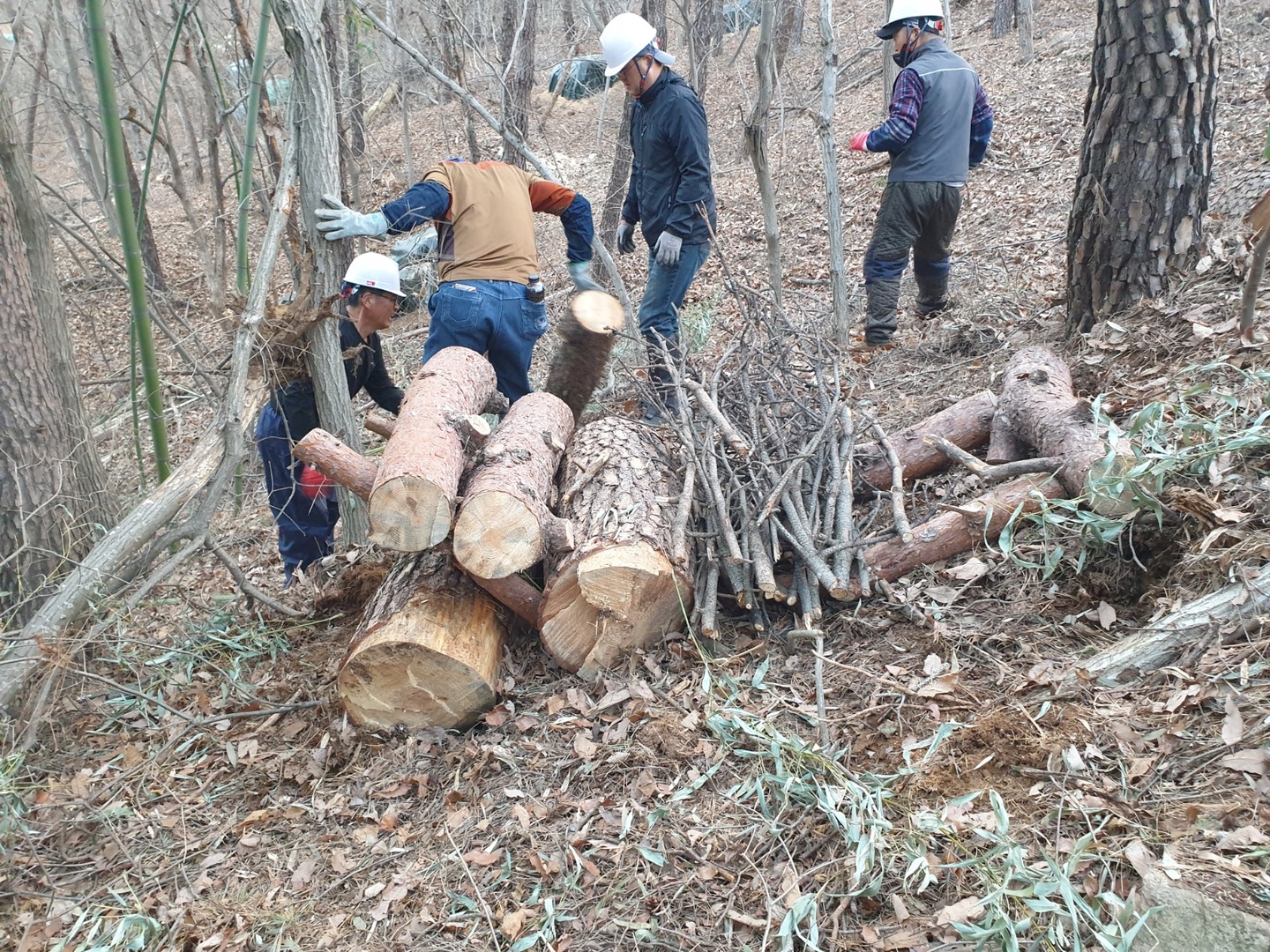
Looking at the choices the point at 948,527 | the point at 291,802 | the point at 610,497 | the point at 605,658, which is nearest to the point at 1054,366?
the point at 948,527

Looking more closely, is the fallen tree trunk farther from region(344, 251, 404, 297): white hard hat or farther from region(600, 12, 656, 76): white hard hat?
region(600, 12, 656, 76): white hard hat

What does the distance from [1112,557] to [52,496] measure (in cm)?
408

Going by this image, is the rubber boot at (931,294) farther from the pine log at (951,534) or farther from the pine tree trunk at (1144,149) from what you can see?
the pine log at (951,534)

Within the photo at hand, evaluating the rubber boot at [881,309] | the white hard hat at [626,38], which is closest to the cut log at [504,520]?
the white hard hat at [626,38]

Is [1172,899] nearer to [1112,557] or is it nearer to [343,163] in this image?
[1112,557]

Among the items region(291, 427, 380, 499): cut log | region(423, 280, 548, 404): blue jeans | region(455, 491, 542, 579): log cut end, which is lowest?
region(455, 491, 542, 579): log cut end

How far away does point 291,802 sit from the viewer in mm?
2906

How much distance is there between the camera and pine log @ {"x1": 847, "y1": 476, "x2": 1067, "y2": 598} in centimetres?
318

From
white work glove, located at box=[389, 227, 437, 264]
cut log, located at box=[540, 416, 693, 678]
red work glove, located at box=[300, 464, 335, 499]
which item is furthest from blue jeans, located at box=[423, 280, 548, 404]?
white work glove, located at box=[389, 227, 437, 264]

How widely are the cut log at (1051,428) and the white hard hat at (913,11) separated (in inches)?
107

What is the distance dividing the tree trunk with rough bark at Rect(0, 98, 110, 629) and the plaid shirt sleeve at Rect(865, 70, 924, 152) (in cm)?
461

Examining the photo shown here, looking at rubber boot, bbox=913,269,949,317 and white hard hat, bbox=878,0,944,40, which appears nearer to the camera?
white hard hat, bbox=878,0,944,40

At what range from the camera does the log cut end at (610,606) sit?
9.51ft

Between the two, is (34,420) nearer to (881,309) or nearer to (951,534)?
(951,534)
